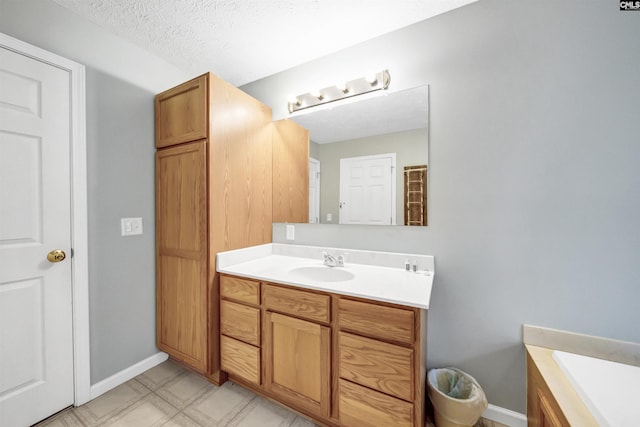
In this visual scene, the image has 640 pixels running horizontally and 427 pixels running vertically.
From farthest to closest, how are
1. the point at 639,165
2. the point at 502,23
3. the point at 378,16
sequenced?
the point at 378,16 < the point at 502,23 < the point at 639,165

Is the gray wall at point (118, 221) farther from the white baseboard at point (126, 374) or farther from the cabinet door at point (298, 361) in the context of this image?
the cabinet door at point (298, 361)

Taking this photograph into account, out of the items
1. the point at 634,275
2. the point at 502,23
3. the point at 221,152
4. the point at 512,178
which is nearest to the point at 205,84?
the point at 221,152

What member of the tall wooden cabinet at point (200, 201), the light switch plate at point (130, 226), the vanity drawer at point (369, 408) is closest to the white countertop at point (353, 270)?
the tall wooden cabinet at point (200, 201)

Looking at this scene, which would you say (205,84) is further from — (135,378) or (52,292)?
(135,378)

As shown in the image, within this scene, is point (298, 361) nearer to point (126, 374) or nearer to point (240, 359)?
point (240, 359)

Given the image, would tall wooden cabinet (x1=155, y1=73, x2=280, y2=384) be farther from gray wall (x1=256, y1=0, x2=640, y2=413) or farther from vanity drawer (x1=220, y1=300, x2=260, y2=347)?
gray wall (x1=256, y1=0, x2=640, y2=413)

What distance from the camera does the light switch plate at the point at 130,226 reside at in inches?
66.0

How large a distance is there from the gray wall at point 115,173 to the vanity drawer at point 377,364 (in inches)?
62.2

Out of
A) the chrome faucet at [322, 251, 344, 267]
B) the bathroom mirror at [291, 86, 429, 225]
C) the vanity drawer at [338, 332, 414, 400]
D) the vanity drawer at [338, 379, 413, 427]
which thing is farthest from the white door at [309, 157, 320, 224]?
the vanity drawer at [338, 379, 413, 427]

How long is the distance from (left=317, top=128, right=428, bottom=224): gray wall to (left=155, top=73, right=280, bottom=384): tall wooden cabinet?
555 mm

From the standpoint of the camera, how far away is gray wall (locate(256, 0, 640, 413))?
1146mm

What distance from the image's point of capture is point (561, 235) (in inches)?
48.7

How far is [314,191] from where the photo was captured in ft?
6.29

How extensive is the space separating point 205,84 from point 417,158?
4.80ft
